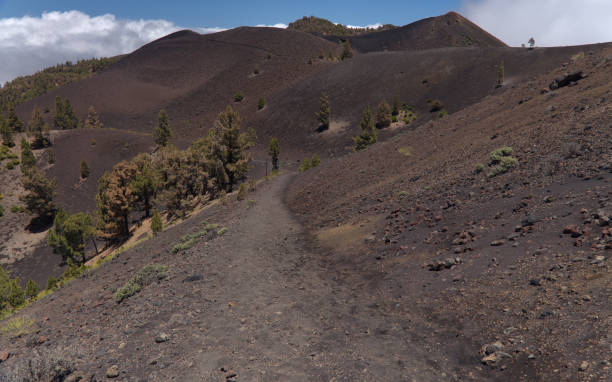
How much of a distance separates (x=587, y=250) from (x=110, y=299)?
15999mm

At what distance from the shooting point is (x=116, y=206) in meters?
41.2

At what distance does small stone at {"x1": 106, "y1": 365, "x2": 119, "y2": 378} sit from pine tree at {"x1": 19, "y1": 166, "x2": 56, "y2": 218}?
A: 6220 cm

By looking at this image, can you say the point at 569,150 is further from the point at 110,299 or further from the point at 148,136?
the point at 148,136

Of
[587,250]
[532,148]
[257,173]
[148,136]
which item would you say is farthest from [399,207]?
[148,136]

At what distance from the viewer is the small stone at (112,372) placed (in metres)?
6.98

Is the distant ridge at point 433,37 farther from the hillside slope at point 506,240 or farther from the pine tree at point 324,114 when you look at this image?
the hillside slope at point 506,240

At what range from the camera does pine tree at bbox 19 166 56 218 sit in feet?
179

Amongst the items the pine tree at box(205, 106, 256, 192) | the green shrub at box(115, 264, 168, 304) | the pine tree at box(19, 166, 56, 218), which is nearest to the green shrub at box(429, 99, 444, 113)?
the pine tree at box(205, 106, 256, 192)

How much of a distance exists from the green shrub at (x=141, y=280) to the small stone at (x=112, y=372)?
5.76 meters

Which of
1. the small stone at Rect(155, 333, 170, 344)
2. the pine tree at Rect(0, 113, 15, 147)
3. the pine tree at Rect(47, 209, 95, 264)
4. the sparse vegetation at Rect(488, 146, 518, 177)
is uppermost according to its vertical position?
the pine tree at Rect(0, 113, 15, 147)

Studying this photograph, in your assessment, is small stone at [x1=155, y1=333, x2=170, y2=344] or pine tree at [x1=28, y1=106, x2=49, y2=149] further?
pine tree at [x1=28, y1=106, x2=49, y2=149]

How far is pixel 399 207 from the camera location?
17188 mm

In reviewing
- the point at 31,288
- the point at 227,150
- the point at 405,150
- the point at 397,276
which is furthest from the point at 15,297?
the point at 405,150

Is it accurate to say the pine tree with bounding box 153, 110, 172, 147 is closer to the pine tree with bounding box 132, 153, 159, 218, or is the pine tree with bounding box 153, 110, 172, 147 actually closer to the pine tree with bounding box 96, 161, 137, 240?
the pine tree with bounding box 132, 153, 159, 218
